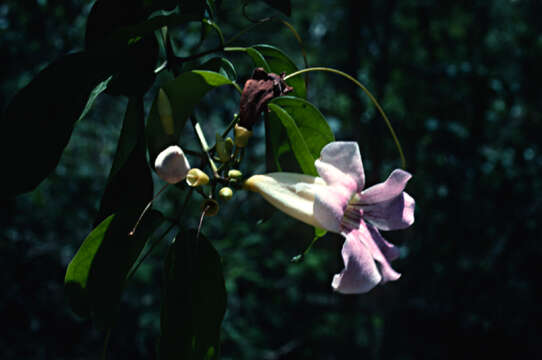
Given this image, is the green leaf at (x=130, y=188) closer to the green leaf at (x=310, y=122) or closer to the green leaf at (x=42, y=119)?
the green leaf at (x=42, y=119)

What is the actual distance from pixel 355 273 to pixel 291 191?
18 cm

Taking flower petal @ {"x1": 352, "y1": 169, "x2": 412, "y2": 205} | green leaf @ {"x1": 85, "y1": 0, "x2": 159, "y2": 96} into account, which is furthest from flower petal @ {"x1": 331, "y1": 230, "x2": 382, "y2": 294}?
green leaf @ {"x1": 85, "y1": 0, "x2": 159, "y2": 96}

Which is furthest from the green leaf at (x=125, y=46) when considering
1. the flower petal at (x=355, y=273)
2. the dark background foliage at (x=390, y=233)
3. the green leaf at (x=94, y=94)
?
the dark background foliage at (x=390, y=233)

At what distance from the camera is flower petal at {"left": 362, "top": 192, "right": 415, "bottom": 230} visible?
0.86 metres

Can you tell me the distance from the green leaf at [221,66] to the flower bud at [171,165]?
26 centimetres

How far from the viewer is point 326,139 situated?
3.06 ft

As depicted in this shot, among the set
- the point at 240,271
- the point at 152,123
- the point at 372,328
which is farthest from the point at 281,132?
the point at 372,328

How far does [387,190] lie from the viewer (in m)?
0.84

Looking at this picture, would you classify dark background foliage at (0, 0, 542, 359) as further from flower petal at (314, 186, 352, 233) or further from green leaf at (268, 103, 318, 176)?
flower petal at (314, 186, 352, 233)

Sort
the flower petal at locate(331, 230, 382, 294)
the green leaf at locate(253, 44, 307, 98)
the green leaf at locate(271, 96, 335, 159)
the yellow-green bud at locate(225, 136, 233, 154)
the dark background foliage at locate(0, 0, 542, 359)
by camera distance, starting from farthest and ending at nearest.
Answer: the dark background foliage at locate(0, 0, 542, 359) → the green leaf at locate(253, 44, 307, 98) → the green leaf at locate(271, 96, 335, 159) → the yellow-green bud at locate(225, 136, 233, 154) → the flower petal at locate(331, 230, 382, 294)

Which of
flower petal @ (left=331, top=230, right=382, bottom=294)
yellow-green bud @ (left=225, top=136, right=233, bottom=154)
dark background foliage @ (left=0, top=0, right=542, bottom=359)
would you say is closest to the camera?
flower petal @ (left=331, top=230, right=382, bottom=294)

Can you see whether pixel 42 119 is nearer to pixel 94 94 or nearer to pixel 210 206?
pixel 94 94

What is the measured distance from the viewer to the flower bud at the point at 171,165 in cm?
76

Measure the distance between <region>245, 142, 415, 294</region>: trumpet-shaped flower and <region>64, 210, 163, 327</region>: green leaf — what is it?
0.23m
